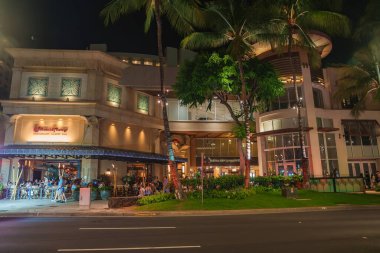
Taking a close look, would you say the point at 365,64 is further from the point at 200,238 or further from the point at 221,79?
the point at 200,238

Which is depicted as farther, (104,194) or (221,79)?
(104,194)

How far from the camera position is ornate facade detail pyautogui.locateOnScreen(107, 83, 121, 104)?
96.0ft

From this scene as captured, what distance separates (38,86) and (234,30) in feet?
60.5

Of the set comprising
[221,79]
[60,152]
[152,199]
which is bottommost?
[152,199]

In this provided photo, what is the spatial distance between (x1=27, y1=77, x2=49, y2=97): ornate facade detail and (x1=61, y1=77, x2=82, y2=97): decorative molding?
1510 mm

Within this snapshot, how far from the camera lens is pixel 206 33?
867 inches

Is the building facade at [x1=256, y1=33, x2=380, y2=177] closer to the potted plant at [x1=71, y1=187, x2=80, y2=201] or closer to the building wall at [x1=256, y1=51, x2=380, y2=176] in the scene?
the building wall at [x1=256, y1=51, x2=380, y2=176]

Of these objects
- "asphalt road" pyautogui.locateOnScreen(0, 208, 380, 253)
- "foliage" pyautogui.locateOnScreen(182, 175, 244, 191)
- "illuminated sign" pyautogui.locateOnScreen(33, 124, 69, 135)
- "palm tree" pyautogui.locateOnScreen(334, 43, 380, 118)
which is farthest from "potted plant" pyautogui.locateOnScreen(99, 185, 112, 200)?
"palm tree" pyautogui.locateOnScreen(334, 43, 380, 118)

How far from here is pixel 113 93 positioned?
2964 cm

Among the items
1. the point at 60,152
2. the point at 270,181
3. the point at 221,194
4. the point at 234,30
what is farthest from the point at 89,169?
the point at 234,30

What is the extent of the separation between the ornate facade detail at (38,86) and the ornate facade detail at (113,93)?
5556 millimetres

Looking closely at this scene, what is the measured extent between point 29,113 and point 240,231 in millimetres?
23316

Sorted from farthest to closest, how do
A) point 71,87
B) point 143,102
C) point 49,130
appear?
point 143,102 < point 71,87 < point 49,130

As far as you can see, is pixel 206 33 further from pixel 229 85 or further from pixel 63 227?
pixel 63 227
